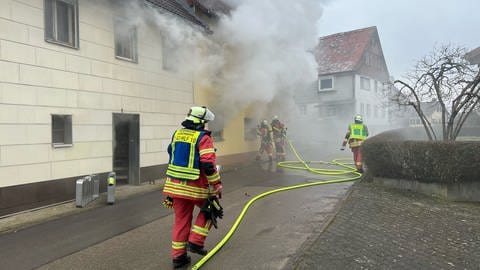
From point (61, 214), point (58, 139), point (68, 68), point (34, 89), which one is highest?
point (68, 68)

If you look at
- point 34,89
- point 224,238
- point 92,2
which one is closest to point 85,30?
point 92,2

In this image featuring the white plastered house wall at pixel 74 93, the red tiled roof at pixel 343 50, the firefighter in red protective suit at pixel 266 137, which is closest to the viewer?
the white plastered house wall at pixel 74 93

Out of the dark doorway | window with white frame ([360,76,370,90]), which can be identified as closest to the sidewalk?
the dark doorway

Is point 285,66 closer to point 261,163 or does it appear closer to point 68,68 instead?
point 261,163

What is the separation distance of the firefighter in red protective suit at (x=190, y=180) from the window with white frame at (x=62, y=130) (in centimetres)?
422

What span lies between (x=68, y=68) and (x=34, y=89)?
878mm

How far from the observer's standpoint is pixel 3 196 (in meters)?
6.22

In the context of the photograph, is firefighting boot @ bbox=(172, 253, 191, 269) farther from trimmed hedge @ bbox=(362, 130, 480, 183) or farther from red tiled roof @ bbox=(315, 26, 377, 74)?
red tiled roof @ bbox=(315, 26, 377, 74)

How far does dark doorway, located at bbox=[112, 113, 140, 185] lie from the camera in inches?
367

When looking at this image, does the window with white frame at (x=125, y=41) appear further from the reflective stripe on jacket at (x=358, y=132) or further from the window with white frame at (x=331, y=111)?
the window with white frame at (x=331, y=111)

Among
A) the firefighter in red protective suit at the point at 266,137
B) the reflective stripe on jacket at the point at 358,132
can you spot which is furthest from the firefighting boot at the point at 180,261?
the firefighter in red protective suit at the point at 266,137

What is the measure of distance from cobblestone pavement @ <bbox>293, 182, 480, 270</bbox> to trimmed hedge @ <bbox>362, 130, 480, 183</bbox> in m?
0.55

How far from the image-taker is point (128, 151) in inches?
375

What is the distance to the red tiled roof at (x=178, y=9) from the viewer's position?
8920 millimetres
